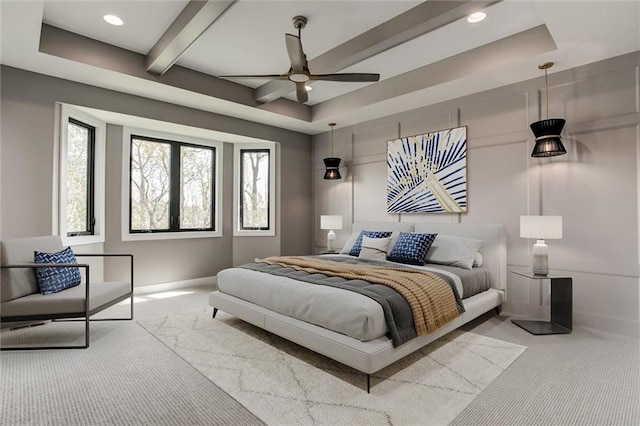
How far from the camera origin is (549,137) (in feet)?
11.5

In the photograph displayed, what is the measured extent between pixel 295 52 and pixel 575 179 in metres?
3.16

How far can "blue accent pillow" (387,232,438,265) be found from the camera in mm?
3996

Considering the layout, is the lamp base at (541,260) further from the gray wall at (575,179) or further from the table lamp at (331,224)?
the table lamp at (331,224)

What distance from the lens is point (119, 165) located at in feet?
16.1

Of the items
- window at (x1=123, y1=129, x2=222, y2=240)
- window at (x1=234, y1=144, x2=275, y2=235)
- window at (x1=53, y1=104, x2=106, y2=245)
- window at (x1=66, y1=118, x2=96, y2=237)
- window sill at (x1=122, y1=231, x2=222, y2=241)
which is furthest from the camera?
window at (x1=234, y1=144, x2=275, y2=235)

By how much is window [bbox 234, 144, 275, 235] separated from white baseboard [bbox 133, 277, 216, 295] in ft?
3.20

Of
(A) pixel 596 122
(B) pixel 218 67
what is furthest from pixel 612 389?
(B) pixel 218 67

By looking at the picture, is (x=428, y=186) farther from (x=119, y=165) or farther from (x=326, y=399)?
(x=119, y=165)

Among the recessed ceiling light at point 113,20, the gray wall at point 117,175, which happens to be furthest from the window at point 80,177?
the recessed ceiling light at point 113,20

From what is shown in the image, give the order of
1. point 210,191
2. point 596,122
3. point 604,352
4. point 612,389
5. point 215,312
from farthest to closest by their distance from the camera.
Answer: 1. point 210,191
2. point 215,312
3. point 596,122
4. point 604,352
5. point 612,389

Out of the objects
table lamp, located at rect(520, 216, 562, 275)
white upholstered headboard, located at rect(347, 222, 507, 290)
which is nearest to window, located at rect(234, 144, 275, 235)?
white upholstered headboard, located at rect(347, 222, 507, 290)

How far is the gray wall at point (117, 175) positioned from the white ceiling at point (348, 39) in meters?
0.20

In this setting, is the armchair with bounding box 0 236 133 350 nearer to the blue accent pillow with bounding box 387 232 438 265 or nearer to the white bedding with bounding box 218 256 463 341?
the white bedding with bounding box 218 256 463 341

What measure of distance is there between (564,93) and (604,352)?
2608mm
